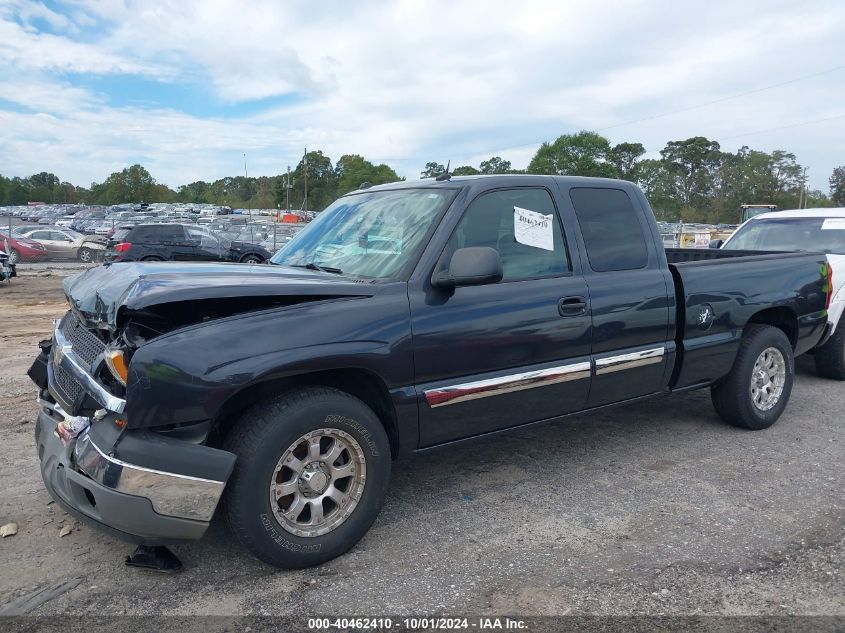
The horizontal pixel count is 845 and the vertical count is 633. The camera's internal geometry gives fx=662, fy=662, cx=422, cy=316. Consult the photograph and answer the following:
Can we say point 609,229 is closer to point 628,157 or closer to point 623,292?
point 623,292

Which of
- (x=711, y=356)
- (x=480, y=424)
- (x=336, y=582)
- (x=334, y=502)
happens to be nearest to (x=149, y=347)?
(x=334, y=502)

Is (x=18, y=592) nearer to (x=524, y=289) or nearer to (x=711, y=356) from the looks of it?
(x=524, y=289)

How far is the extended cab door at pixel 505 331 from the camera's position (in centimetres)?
340

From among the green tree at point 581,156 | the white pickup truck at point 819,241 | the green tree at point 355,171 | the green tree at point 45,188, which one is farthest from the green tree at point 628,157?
the green tree at point 45,188

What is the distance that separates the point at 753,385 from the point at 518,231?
2587 mm

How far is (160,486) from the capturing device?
8.82 ft

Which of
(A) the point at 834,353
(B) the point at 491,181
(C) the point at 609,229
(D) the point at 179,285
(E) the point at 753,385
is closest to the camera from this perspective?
(D) the point at 179,285

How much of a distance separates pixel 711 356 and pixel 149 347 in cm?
379

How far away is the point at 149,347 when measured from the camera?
268cm

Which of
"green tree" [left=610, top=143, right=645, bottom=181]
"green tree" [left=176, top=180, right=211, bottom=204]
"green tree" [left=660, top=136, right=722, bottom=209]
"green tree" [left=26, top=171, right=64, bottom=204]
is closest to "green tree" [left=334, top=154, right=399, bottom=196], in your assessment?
"green tree" [left=610, top=143, right=645, bottom=181]

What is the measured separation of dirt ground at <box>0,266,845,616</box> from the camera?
9.42ft

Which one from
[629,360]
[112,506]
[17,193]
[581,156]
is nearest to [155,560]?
[112,506]

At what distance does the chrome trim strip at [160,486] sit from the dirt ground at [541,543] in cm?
44

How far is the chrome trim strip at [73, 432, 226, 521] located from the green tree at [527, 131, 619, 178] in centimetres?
7058
